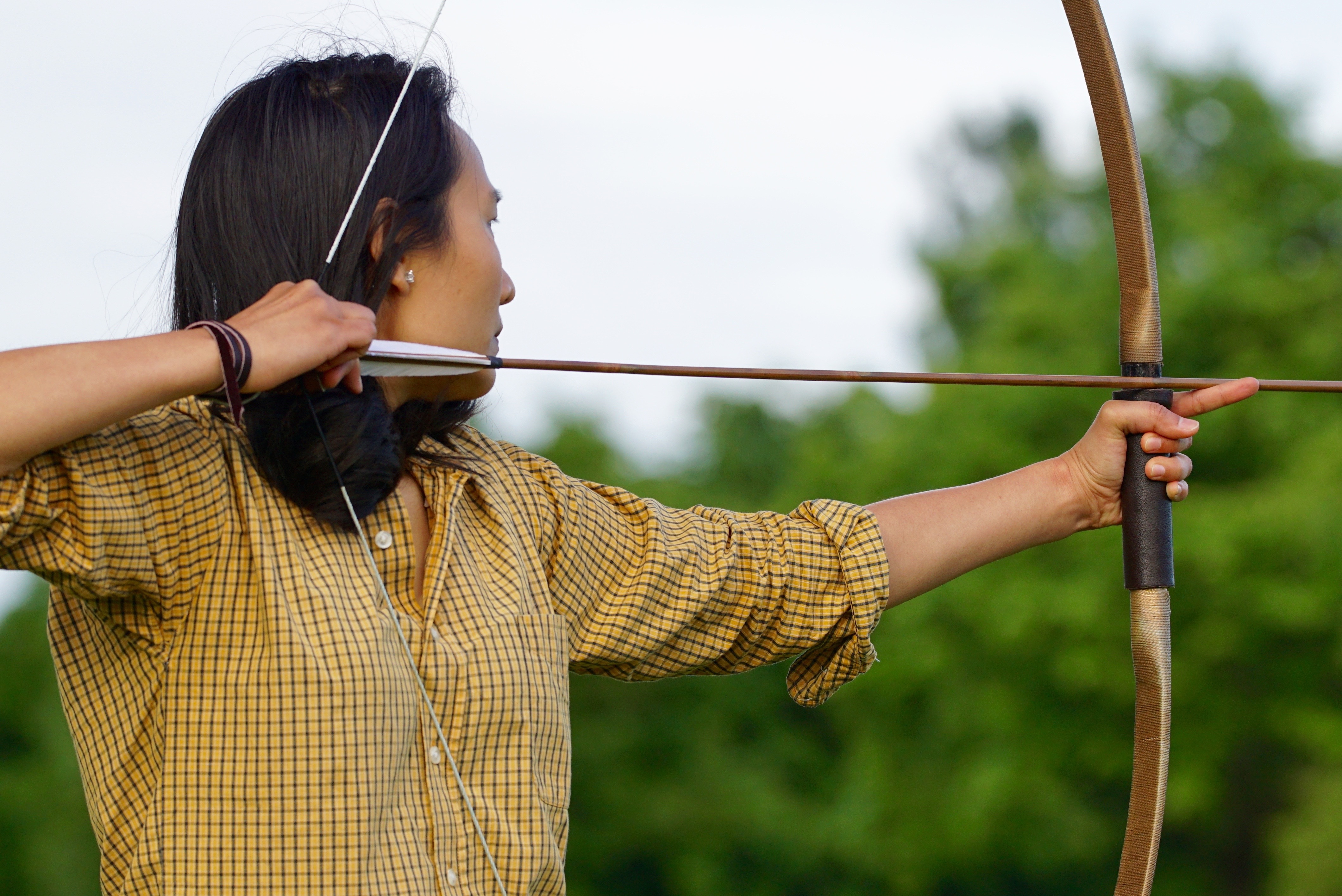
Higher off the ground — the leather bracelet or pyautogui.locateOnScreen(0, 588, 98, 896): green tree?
the leather bracelet

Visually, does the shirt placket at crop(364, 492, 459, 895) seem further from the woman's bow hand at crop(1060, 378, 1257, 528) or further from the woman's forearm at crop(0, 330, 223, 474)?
the woman's bow hand at crop(1060, 378, 1257, 528)

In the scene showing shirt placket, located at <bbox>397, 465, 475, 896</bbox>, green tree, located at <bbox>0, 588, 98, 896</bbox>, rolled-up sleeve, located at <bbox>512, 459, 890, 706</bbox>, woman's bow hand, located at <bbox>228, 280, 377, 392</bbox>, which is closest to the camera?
woman's bow hand, located at <bbox>228, 280, 377, 392</bbox>

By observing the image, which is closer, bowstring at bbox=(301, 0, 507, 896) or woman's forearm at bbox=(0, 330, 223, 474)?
woman's forearm at bbox=(0, 330, 223, 474)

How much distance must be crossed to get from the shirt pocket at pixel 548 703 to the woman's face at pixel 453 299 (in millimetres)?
276

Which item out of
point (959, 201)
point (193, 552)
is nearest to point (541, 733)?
point (193, 552)

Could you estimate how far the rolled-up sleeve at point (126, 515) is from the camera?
1.11 m

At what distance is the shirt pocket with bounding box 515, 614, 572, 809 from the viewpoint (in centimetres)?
136

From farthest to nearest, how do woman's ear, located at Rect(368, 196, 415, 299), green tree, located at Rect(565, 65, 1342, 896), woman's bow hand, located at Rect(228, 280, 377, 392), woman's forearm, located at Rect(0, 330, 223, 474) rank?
green tree, located at Rect(565, 65, 1342, 896), woman's ear, located at Rect(368, 196, 415, 299), woman's bow hand, located at Rect(228, 280, 377, 392), woman's forearm, located at Rect(0, 330, 223, 474)

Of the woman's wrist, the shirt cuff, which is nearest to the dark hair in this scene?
the shirt cuff

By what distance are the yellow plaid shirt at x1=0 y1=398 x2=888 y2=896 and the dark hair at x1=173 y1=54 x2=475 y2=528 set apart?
8 cm

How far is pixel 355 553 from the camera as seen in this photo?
1333 mm

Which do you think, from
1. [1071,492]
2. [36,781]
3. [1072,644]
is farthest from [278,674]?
[36,781]

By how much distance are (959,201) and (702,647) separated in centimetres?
2385

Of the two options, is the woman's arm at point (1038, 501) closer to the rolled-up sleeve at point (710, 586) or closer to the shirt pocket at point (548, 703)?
the rolled-up sleeve at point (710, 586)
